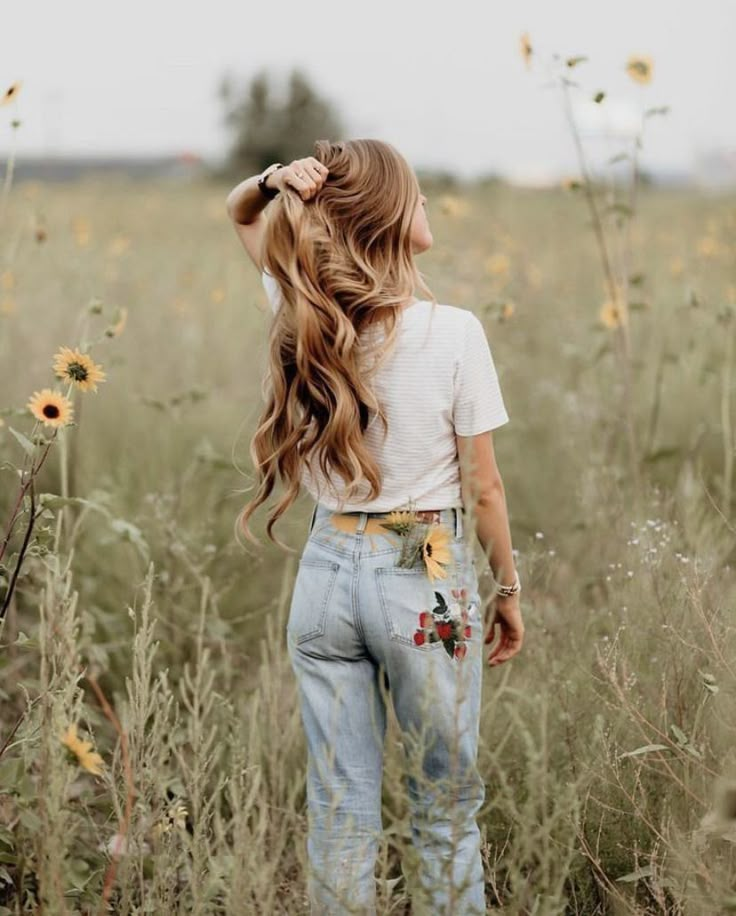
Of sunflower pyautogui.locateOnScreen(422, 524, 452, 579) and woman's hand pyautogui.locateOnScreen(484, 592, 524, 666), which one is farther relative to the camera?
woman's hand pyautogui.locateOnScreen(484, 592, 524, 666)

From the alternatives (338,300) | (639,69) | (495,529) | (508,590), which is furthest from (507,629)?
(639,69)

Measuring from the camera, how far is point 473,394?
198cm

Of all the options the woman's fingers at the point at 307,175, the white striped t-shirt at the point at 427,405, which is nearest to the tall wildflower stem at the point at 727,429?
the white striped t-shirt at the point at 427,405

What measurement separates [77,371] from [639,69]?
195 centimetres

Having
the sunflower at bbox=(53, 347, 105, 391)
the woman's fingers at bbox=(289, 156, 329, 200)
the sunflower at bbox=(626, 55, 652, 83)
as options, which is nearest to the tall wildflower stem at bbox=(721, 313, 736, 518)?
the sunflower at bbox=(626, 55, 652, 83)

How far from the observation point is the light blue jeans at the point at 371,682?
193cm

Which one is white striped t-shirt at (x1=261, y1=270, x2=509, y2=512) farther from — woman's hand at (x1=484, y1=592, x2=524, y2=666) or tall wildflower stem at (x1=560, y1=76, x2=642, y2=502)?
tall wildflower stem at (x1=560, y1=76, x2=642, y2=502)

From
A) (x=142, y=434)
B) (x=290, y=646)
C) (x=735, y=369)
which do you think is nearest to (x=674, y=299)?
(x=735, y=369)

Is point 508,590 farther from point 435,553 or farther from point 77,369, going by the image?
point 77,369

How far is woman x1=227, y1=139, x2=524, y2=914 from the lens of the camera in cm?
194

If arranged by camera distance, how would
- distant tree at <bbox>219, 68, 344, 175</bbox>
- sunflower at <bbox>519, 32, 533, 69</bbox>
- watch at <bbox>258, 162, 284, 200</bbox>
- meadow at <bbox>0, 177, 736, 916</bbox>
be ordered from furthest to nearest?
distant tree at <bbox>219, 68, 344, 175</bbox>
sunflower at <bbox>519, 32, 533, 69</bbox>
watch at <bbox>258, 162, 284, 200</bbox>
meadow at <bbox>0, 177, 736, 916</bbox>

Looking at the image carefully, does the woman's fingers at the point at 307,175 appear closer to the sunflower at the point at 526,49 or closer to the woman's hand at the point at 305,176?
the woman's hand at the point at 305,176

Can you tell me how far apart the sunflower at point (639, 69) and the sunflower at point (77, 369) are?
1885 millimetres

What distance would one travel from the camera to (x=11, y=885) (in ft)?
7.29
